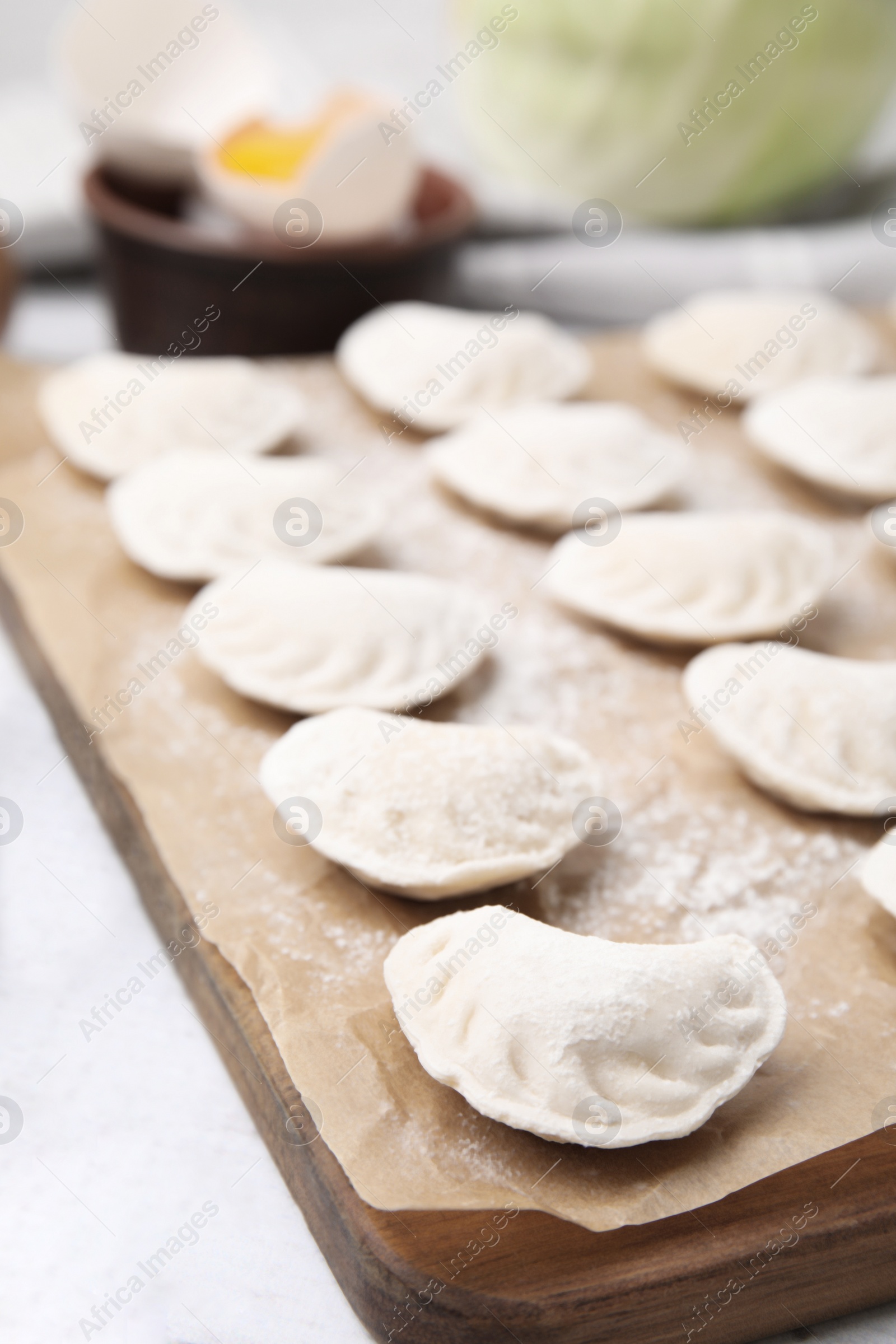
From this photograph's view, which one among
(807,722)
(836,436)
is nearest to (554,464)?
(836,436)

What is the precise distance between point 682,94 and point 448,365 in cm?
103

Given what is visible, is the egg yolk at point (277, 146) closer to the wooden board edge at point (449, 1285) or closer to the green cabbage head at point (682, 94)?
the green cabbage head at point (682, 94)

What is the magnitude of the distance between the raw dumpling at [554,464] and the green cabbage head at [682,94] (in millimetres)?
1076

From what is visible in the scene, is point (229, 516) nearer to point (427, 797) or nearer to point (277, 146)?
point (427, 797)

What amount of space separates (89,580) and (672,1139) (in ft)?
4.02

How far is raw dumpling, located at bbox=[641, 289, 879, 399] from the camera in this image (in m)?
2.52

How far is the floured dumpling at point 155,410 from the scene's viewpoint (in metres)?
2.13

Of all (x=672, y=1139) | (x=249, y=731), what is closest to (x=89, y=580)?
(x=249, y=731)

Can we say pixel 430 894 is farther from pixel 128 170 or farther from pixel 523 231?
pixel 523 231

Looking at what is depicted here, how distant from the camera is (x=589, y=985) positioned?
114 cm

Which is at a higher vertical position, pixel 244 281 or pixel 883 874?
pixel 244 281

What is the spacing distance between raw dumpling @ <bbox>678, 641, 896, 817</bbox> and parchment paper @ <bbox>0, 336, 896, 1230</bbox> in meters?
0.05

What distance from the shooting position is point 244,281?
2482 millimetres

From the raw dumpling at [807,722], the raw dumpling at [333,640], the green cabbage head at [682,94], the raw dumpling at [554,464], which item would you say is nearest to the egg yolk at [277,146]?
the green cabbage head at [682,94]
